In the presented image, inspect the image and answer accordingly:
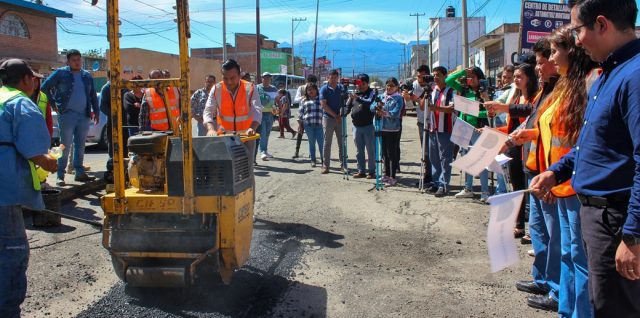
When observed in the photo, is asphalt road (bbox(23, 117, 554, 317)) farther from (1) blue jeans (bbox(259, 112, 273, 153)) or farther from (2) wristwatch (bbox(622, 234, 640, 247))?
(1) blue jeans (bbox(259, 112, 273, 153))

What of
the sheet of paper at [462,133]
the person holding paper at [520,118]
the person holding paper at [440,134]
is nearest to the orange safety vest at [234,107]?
the sheet of paper at [462,133]

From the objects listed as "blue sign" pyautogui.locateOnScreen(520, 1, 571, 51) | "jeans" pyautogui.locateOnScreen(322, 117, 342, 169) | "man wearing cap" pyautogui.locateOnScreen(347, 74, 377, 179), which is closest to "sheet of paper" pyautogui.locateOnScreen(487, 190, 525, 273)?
"man wearing cap" pyautogui.locateOnScreen(347, 74, 377, 179)

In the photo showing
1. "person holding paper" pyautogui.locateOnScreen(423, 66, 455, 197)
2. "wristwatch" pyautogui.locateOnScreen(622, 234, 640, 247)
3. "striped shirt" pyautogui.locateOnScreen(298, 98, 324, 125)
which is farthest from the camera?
"striped shirt" pyautogui.locateOnScreen(298, 98, 324, 125)

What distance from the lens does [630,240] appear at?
2119 millimetres

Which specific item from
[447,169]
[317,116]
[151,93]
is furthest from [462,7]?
[151,93]

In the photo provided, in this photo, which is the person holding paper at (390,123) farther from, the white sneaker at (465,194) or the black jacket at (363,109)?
the white sneaker at (465,194)

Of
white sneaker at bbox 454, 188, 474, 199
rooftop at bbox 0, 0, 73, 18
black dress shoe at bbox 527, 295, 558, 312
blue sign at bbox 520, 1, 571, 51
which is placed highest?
rooftop at bbox 0, 0, 73, 18

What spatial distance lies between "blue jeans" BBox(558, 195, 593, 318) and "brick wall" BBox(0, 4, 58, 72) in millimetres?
27781

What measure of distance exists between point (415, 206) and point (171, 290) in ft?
13.4

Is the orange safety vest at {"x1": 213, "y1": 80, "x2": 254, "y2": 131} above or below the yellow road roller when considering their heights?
above

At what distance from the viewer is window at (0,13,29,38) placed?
24859mm

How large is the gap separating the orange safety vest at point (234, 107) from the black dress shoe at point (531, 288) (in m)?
3.44

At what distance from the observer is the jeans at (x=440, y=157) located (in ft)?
25.9

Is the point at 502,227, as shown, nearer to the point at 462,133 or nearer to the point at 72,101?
the point at 462,133
